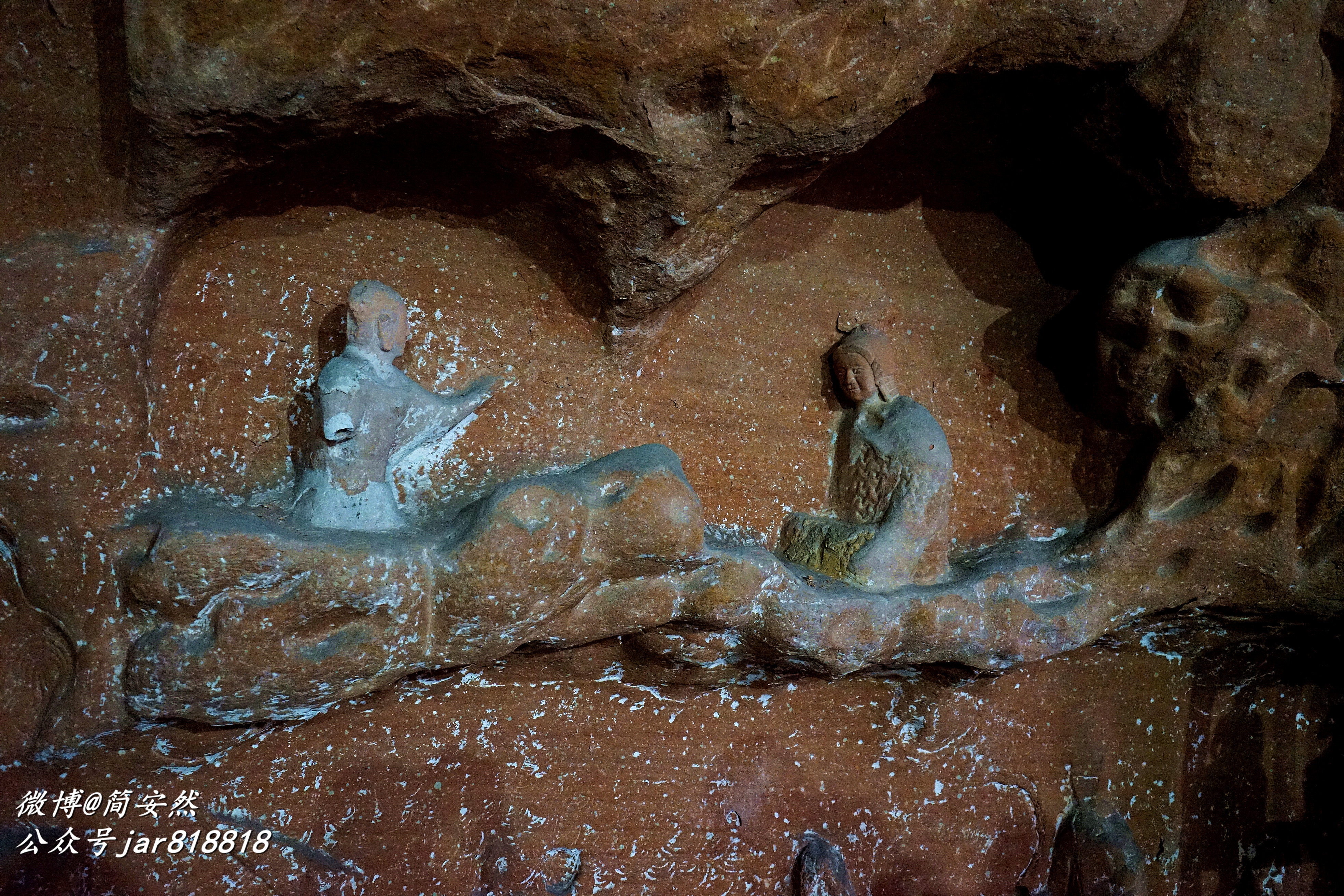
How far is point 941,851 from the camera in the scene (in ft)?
10.4

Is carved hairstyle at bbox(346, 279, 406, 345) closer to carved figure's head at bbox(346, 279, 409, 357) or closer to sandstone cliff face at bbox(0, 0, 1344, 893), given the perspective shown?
carved figure's head at bbox(346, 279, 409, 357)

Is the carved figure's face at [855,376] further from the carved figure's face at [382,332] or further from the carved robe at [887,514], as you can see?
the carved figure's face at [382,332]

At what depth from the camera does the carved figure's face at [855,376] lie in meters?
2.88

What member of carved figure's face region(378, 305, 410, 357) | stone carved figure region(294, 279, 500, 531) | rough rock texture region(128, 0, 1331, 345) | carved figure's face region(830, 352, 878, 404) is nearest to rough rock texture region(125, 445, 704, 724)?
stone carved figure region(294, 279, 500, 531)

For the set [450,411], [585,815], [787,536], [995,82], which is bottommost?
[585,815]

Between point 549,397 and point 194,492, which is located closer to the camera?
point 194,492

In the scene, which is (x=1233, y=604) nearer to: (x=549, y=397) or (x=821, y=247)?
(x=821, y=247)

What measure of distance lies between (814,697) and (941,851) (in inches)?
28.7

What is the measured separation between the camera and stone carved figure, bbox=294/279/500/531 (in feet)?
7.44

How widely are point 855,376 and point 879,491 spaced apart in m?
0.36

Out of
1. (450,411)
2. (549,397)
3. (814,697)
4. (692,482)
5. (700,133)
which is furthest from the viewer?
(814,697)

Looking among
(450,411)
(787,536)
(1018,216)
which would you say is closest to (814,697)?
(787,536)

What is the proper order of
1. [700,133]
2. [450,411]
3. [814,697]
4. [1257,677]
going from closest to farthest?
1. [700,133]
2. [450,411]
3. [814,697]
4. [1257,677]

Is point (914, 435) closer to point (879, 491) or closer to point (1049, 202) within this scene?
point (879, 491)
